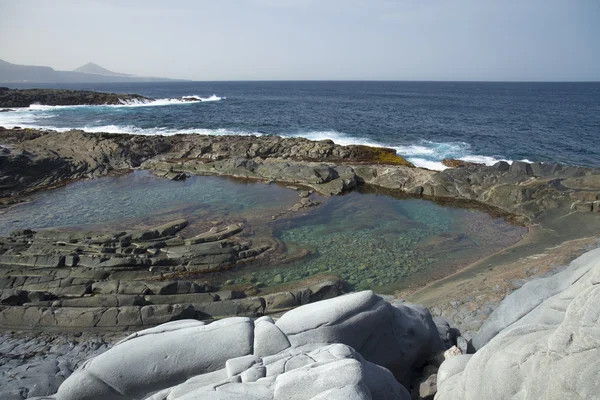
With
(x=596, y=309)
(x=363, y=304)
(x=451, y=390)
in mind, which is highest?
(x=596, y=309)

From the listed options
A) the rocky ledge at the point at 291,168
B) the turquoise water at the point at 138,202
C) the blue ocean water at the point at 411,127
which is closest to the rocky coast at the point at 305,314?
the rocky ledge at the point at 291,168

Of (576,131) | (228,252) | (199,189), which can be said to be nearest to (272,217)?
(228,252)

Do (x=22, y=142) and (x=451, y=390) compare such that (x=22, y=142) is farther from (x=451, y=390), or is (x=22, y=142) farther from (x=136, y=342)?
(x=451, y=390)

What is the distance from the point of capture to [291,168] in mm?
27109

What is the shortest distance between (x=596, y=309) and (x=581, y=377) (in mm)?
712

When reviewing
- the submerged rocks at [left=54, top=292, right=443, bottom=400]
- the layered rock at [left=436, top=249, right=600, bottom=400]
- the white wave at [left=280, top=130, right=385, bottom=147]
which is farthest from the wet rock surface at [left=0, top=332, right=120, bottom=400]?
the white wave at [left=280, top=130, right=385, bottom=147]

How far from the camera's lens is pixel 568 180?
68.2 ft

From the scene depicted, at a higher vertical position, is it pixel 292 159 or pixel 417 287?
pixel 292 159

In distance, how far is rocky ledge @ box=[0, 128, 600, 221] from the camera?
20.5 meters

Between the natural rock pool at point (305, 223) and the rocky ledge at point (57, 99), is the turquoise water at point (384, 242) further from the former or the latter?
the rocky ledge at point (57, 99)

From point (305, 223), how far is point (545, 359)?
48.4 feet

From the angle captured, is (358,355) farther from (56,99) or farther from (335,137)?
A: (56,99)

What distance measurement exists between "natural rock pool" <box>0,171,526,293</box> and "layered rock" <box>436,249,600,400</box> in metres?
7.37

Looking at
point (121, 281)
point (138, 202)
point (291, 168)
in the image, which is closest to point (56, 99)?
point (138, 202)
